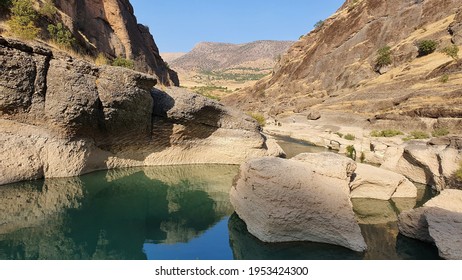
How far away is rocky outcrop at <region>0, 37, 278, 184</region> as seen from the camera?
35.3 feet

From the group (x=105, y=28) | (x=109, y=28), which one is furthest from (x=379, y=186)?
(x=109, y=28)

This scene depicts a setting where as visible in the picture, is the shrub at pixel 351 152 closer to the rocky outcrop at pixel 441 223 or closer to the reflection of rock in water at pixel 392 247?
the rocky outcrop at pixel 441 223

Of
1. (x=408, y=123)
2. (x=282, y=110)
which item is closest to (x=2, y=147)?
(x=408, y=123)

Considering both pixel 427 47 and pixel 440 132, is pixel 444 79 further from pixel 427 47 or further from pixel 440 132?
pixel 427 47

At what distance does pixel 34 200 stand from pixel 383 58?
50.2 m

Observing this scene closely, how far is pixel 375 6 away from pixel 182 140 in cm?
5957

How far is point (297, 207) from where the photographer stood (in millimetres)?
7047

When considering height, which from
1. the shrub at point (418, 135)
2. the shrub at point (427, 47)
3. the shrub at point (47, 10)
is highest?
the shrub at point (427, 47)

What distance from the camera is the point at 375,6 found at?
5878cm

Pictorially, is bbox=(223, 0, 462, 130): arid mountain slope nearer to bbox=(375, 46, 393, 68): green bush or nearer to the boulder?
bbox=(375, 46, 393, 68): green bush

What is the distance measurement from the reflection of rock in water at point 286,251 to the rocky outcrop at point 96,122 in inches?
334

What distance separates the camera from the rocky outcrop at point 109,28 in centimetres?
2936

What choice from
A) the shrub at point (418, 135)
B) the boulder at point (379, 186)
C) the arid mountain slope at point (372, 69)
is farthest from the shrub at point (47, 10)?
the arid mountain slope at point (372, 69)

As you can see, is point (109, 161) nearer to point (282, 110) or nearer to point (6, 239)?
point (6, 239)
